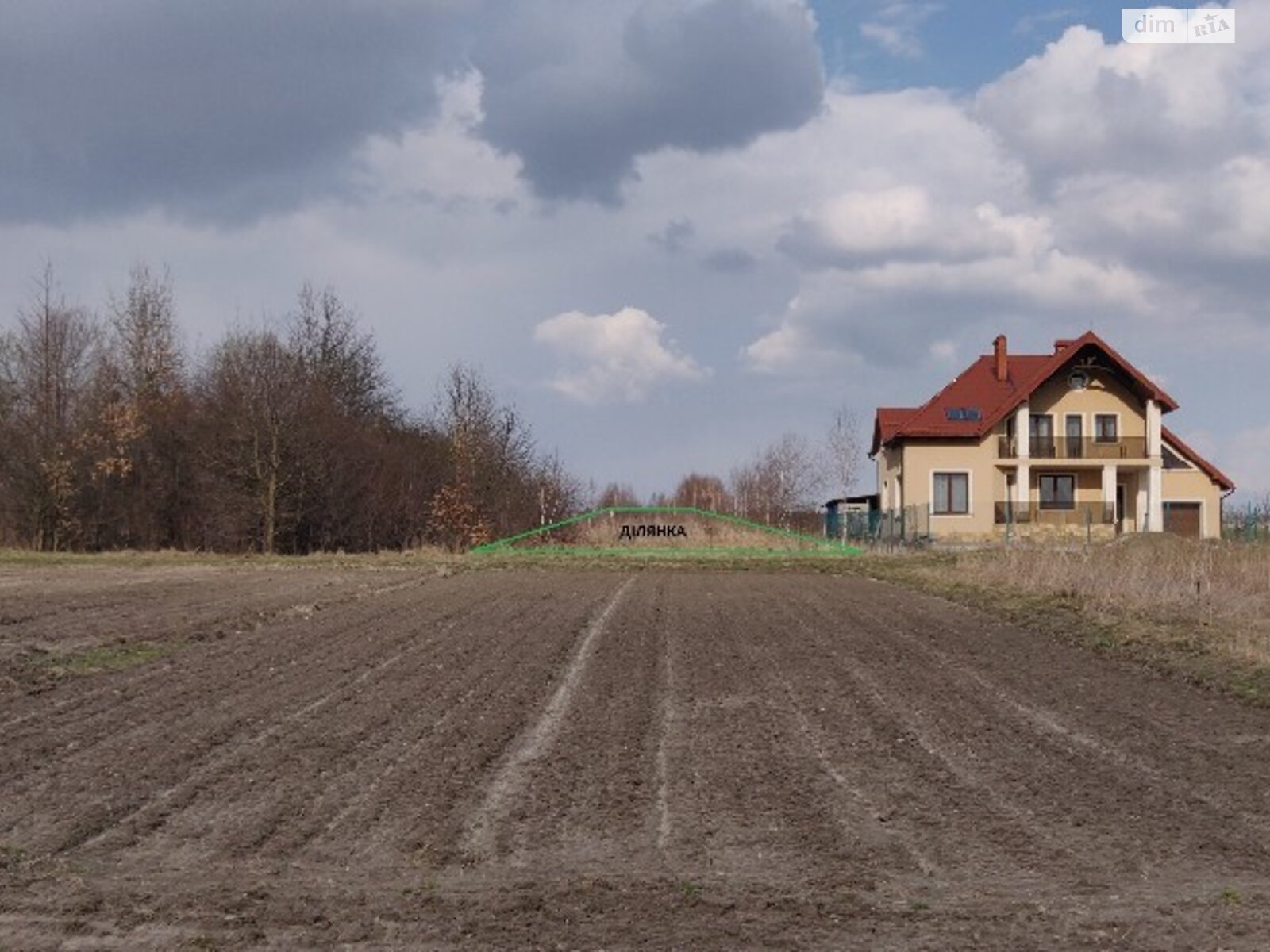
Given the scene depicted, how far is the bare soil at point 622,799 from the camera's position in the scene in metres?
6.04

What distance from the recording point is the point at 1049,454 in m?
53.0

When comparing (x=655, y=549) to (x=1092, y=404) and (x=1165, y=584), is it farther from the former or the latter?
(x=1165, y=584)

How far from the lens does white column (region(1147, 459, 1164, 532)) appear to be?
53.2 m

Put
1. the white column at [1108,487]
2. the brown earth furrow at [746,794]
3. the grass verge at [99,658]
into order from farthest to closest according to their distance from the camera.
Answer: the white column at [1108,487] < the grass verge at [99,658] < the brown earth furrow at [746,794]

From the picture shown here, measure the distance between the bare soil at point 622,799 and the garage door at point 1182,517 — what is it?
42945 millimetres

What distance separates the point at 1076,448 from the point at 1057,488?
206 cm

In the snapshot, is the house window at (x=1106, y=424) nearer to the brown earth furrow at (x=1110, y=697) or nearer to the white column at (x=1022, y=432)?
the white column at (x=1022, y=432)

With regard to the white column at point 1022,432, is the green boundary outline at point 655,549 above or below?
below

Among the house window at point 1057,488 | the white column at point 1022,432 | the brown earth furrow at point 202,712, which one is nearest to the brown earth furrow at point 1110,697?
the brown earth furrow at point 202,712

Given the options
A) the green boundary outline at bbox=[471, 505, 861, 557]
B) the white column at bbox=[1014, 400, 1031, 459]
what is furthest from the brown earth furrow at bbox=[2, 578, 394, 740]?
the white column at bbox=[1014, 400, 1031, 459]

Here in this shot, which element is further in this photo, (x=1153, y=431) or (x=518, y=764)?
(x=1153, y=431)

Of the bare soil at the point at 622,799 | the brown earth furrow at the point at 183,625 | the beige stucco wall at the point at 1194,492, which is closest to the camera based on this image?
the bare soil at the point at 622,799

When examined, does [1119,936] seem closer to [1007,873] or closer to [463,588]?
[1007,873]


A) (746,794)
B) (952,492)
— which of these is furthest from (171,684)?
(952,492)
